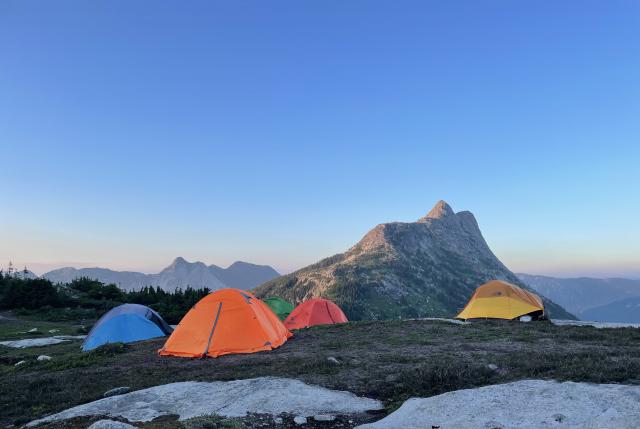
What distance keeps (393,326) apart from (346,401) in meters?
12.7

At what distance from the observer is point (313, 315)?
28.7 m

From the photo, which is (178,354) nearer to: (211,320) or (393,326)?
(211,320)

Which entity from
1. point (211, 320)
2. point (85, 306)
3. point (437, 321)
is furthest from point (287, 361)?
point (85, 306)

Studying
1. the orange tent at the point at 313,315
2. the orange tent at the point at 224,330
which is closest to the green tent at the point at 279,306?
the orange tent at the point at 313,315

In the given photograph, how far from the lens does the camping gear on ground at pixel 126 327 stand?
20.2 m

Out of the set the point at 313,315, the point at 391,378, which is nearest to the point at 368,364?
the point at 391,378

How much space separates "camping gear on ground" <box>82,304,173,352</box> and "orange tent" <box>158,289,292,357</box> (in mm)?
5414

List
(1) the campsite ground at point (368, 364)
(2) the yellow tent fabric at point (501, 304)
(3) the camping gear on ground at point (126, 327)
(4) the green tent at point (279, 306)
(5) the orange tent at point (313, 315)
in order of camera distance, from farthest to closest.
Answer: (4) the green tent at point (279, 306) → (5) the orange tent at point (313, 315) → (2) the yellow tent fabric at point (501, 304) → (3) the camping gear on ground at point (126, 327) → (1) the campsite ground at point (368, 364)

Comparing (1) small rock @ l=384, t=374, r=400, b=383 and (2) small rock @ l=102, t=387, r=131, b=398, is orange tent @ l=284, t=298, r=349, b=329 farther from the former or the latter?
(2) small rock @ l=102, t=387, r=131, b=398

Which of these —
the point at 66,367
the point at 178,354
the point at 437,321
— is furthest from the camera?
the point at 437,321

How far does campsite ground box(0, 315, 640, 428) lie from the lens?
9.73m

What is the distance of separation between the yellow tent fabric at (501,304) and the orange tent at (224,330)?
13.4 metres

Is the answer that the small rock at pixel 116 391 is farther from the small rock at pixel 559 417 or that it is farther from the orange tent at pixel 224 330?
the small rock at pixel 559 417

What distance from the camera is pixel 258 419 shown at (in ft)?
26.9
